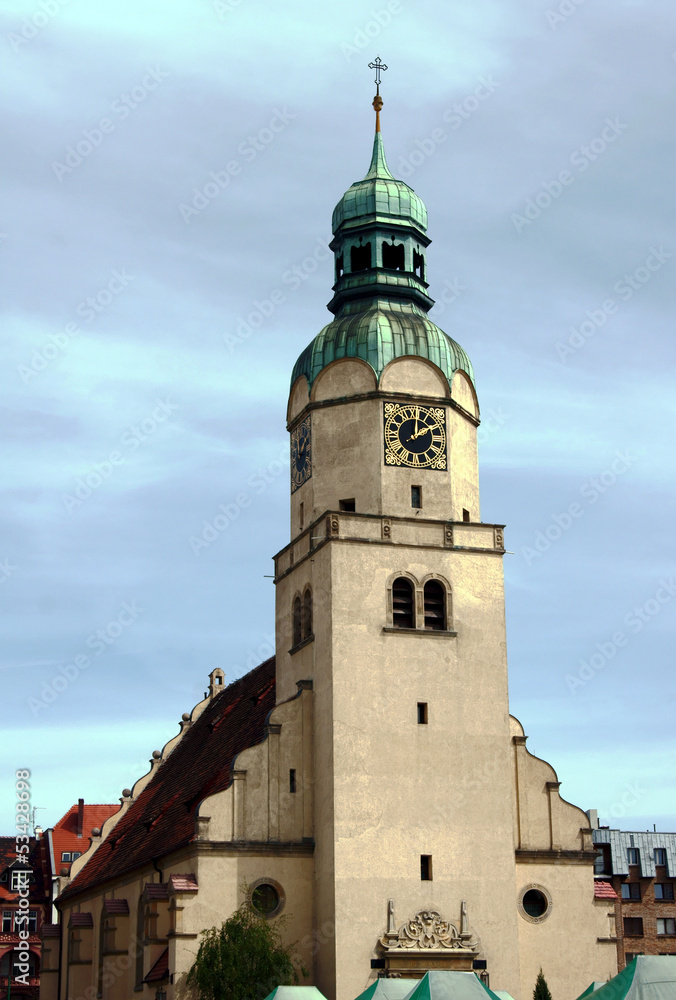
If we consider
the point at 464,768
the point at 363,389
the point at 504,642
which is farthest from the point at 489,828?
the point at 363,389

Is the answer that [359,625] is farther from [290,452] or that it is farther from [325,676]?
[290,452]

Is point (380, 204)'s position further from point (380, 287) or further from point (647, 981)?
point (647, 981)

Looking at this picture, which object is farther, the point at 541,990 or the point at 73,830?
the point at 73,830

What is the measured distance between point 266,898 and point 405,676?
798cm

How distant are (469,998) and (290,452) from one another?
1119 inches

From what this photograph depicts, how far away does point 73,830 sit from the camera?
10106cm

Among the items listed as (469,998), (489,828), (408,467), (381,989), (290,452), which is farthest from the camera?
(290,452)

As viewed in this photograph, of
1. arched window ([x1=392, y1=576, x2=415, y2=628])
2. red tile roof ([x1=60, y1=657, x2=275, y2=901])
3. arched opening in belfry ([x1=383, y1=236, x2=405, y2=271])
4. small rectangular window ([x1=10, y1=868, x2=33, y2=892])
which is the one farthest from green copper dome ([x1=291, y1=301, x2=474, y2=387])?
small rectangular window ([x1=10, y1=868, x2=33, y2=892])

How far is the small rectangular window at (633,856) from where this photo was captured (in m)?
85.3

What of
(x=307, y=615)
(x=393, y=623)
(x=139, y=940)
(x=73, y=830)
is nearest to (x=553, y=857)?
(x=393, y=623)

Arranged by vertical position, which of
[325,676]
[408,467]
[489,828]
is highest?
[408,467]

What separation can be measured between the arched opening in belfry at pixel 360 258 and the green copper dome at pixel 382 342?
2023 millimetres

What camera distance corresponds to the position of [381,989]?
3406 centimetres

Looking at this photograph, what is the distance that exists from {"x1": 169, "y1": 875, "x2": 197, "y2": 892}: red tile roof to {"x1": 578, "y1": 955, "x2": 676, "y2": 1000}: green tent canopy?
67.0 feet
